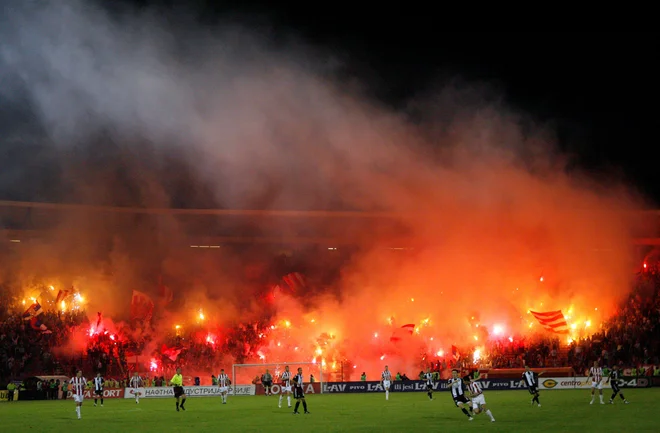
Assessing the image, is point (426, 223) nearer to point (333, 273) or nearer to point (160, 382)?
point (333, 273)

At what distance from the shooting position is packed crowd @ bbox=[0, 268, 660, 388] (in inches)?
1753

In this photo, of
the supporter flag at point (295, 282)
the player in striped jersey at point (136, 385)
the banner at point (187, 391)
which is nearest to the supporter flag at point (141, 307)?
the player in striped jersey at point (136, 385)

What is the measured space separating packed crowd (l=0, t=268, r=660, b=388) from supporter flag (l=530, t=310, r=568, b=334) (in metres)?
0.93

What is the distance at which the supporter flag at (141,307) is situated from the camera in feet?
190

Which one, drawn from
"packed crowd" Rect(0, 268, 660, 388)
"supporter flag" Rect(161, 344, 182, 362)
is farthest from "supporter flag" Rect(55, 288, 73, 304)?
"supporter flag" Rect(161, 344, 182, 362)

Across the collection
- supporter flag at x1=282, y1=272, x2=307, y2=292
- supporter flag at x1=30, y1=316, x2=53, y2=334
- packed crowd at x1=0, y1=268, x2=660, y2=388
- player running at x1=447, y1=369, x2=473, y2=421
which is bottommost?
player running at x1=447, y1=369, x2=473, y2=421

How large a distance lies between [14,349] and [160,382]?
33.0 ft

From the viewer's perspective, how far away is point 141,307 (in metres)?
58.3

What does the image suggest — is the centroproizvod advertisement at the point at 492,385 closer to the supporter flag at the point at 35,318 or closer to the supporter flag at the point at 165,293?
the supporter flag at the point at 165,293

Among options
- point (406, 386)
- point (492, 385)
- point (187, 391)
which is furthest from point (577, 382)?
point (187, 391)

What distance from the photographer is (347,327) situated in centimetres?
5916

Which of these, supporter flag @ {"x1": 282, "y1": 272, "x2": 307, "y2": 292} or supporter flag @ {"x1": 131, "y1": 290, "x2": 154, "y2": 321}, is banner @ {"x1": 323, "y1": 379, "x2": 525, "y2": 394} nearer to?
supporter flag @ {"x1": 282, "y1": 272, "x2": 307, "y2": 292}

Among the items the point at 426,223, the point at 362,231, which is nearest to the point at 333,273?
the point at 362,231

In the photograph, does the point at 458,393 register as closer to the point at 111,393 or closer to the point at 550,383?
the point at 550,383
